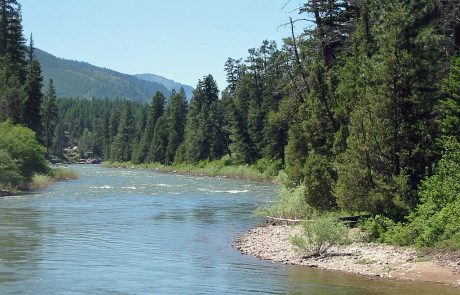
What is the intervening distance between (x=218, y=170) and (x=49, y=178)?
116 feet

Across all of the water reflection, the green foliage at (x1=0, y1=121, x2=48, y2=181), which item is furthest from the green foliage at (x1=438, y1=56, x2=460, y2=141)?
the green foliage at (x1=0, y1=121, x2=48, y2=181)

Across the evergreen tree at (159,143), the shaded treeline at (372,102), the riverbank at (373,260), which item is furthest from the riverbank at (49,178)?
the evergreen tree at (159,143)

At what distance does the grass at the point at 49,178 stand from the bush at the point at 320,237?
39904mm

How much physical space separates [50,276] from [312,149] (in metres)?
16.5

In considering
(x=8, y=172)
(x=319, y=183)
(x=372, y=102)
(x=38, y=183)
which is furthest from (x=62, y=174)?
(x=372, y=102)

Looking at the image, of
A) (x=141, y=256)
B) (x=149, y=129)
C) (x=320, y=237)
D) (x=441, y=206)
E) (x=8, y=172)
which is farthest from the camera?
(x=149, y=129)

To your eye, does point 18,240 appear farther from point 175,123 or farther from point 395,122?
point 175,123

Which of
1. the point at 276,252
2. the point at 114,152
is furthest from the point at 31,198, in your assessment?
the point at 114,152

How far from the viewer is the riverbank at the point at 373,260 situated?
19.7 meters

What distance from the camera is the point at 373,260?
21.7 metres

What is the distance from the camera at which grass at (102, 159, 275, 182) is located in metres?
85.2

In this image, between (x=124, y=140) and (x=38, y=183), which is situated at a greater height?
(x=124, y=140)

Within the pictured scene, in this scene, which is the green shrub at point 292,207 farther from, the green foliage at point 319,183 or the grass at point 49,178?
the grass at point 49,178

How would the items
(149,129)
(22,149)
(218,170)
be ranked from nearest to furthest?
(22,149)
(218,170)
(149,129)
